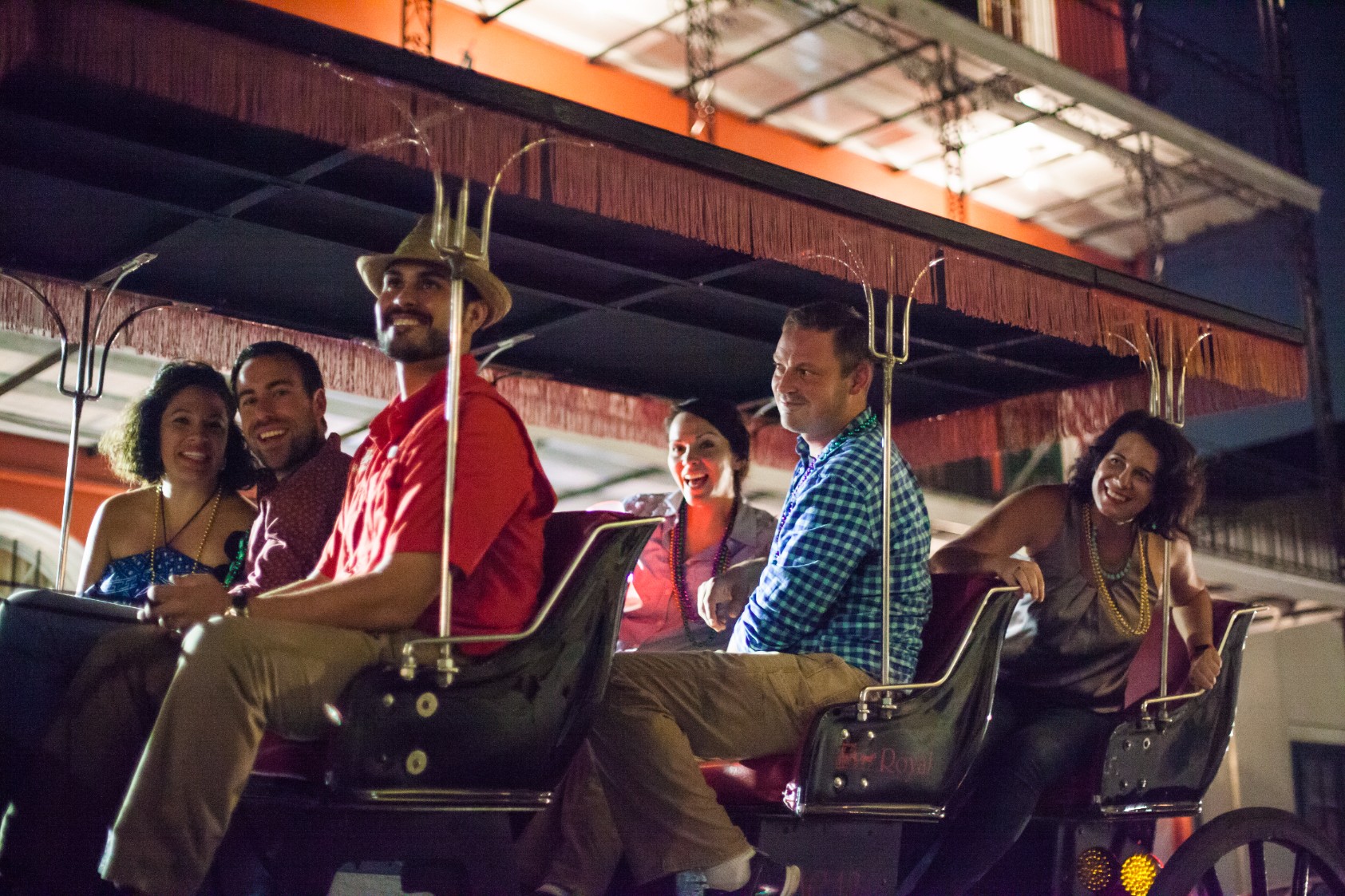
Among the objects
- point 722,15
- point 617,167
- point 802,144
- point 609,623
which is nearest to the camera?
point 609,623

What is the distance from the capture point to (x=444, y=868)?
2537 millimetres

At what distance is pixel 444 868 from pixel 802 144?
1117 centimetres

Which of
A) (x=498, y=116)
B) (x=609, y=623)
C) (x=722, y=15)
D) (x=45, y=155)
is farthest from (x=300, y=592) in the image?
(x=722, y=15)

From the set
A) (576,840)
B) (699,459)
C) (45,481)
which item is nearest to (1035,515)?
Result: (699,459)

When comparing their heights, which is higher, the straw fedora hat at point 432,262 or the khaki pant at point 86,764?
the straw fedora hat at point 432,262

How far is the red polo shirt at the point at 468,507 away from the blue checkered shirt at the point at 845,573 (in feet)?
2.30

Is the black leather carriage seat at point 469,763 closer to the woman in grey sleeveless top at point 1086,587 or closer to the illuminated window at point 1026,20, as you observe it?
the woman in grey sleeveless top at point 1086,587

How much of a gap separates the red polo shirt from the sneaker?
75cm

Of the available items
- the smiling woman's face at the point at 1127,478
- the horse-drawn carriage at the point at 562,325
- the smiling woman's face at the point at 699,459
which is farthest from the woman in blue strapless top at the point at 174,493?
the smiling woman's face at the point at 1127,478

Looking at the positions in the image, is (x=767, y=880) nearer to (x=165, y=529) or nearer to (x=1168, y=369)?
(x=165, y=529)

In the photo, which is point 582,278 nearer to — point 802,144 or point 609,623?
point 609,623

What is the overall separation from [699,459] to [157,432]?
5.64 feet

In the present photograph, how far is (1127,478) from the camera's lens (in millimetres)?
3844

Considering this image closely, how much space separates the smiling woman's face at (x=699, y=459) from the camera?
4562 millimetres
